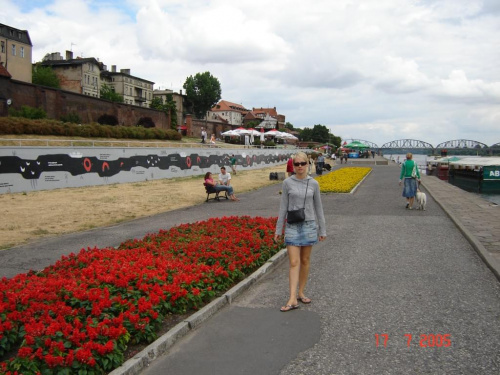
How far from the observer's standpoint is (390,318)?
570cm

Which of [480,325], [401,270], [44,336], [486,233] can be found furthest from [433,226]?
[44,336]

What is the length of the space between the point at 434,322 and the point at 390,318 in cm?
53

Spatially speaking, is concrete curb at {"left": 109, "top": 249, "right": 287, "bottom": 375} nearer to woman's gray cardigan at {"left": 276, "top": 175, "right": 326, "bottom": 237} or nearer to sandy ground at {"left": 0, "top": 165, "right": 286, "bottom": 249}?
woman's gray cardigan at {"left": 276, "top": 175, "right": 326, "bottom": 237}

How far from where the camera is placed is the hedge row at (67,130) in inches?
1094

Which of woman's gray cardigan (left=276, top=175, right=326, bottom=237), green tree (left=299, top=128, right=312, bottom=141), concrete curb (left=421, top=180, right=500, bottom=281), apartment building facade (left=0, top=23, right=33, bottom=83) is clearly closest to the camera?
woman's gray cardigan (left=276, top=175, right=326, bottom=237)

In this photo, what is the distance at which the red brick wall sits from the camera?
35.5m

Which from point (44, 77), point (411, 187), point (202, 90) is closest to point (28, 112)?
point (411, 187)

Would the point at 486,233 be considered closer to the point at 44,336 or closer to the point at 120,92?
the point at 44,336

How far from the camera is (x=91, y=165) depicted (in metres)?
23.2

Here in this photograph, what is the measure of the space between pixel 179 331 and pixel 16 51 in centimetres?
7010

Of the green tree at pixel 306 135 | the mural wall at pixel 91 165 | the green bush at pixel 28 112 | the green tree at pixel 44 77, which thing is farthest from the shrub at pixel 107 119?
the green tree at pixel 306 135

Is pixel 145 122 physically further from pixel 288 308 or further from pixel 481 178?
pixel 288 308

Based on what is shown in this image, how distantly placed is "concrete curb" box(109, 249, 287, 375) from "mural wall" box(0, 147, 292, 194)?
15.4 metres

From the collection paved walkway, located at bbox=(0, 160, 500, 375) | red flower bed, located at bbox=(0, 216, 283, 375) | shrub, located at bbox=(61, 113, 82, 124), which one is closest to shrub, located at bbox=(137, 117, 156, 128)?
shrub, located at bbox=(61, 113, 82, 124)
